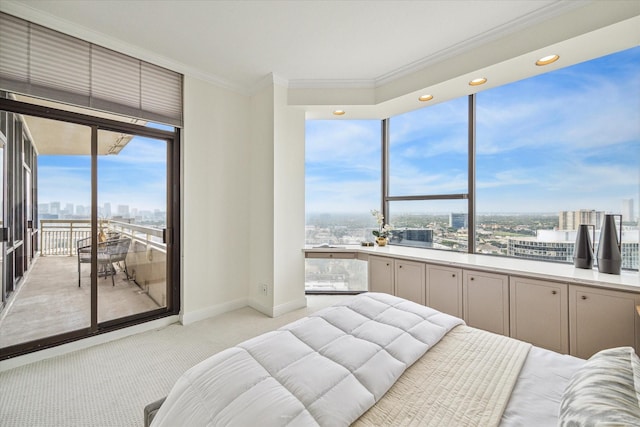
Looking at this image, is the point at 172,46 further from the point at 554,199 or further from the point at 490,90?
the point at 554,199

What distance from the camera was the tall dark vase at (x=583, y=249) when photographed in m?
2.31

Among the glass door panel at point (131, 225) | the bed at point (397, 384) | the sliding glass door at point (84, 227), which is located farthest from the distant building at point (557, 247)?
the glass door panel at point (131, 225)

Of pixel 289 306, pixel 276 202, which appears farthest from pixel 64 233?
pixel 289 306

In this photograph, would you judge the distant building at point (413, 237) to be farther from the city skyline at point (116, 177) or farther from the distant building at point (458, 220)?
the city skyline at point (116, 177)

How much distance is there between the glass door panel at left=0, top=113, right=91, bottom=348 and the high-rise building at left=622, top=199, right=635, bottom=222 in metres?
4.77

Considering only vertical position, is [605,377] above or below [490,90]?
below

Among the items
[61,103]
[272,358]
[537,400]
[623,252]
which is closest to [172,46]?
[61,103]

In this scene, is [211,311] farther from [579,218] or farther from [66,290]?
[579,218]

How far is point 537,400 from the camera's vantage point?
1010mm

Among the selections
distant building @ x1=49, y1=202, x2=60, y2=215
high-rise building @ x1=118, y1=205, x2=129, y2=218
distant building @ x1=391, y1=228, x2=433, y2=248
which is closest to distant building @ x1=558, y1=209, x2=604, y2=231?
distant building @ x1=391, y1=228, x2=433, y2=248

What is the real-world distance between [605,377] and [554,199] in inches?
89.9

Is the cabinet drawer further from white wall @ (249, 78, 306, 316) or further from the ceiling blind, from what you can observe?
the ceiling blind

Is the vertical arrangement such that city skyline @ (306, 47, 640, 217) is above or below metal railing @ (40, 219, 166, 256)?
→ above

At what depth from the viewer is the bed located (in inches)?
34.3
